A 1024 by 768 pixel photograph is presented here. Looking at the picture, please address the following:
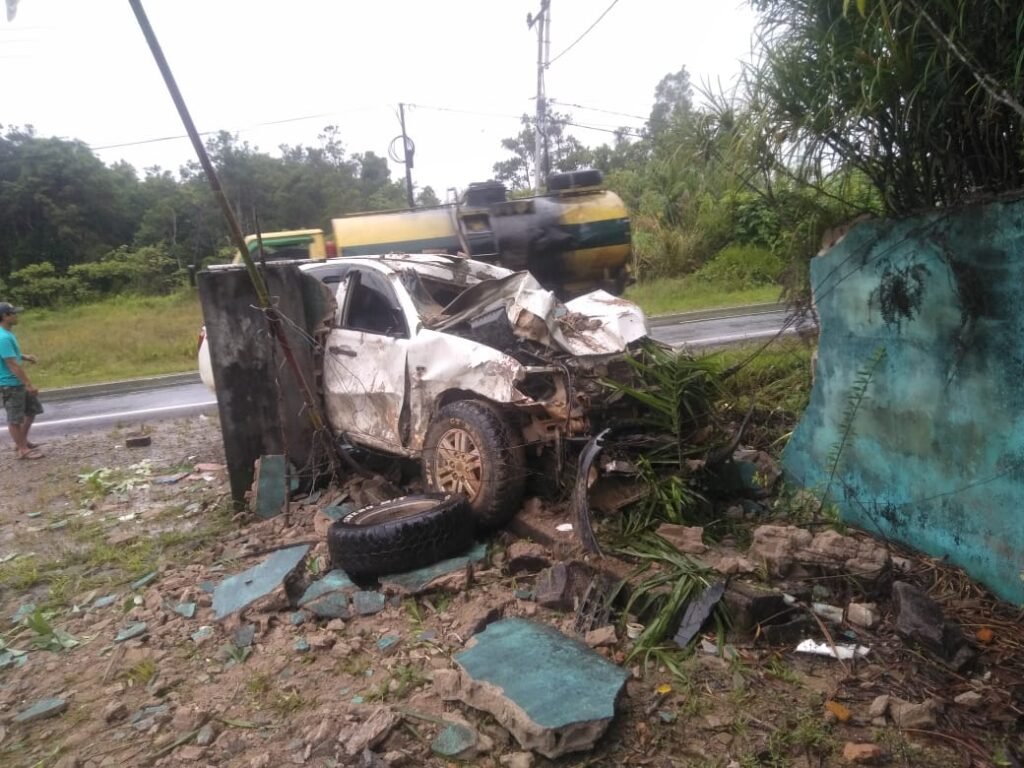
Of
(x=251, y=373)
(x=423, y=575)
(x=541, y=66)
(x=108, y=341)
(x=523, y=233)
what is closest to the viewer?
(x=423, y=575)

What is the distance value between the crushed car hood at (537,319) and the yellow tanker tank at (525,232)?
450 centimetres

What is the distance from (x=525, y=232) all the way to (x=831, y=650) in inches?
304

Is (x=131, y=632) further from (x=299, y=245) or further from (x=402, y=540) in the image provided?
(x=299, y=245)

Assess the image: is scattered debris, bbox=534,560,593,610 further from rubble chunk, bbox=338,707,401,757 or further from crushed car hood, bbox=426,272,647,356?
crushed car hood, bbox=426,272,647,356

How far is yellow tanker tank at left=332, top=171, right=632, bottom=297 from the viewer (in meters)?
10.4

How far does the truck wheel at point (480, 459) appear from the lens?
4762 millimetres

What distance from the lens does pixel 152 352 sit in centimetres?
1712

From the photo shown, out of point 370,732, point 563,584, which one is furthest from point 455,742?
point 563,584

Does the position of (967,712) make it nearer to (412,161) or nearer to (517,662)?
(517,662)

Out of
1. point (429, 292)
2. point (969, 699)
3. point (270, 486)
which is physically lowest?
point (969, 699)

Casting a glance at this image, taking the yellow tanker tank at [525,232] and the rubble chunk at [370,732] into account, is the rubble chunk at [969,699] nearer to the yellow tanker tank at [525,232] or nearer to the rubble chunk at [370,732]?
the rubble chunk at [370,732]

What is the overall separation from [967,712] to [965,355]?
5.42 ft

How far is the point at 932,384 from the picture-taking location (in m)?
3.98

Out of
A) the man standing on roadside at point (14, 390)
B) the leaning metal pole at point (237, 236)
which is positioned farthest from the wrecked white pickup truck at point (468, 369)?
the man standing on roadside at point (14, 390)
